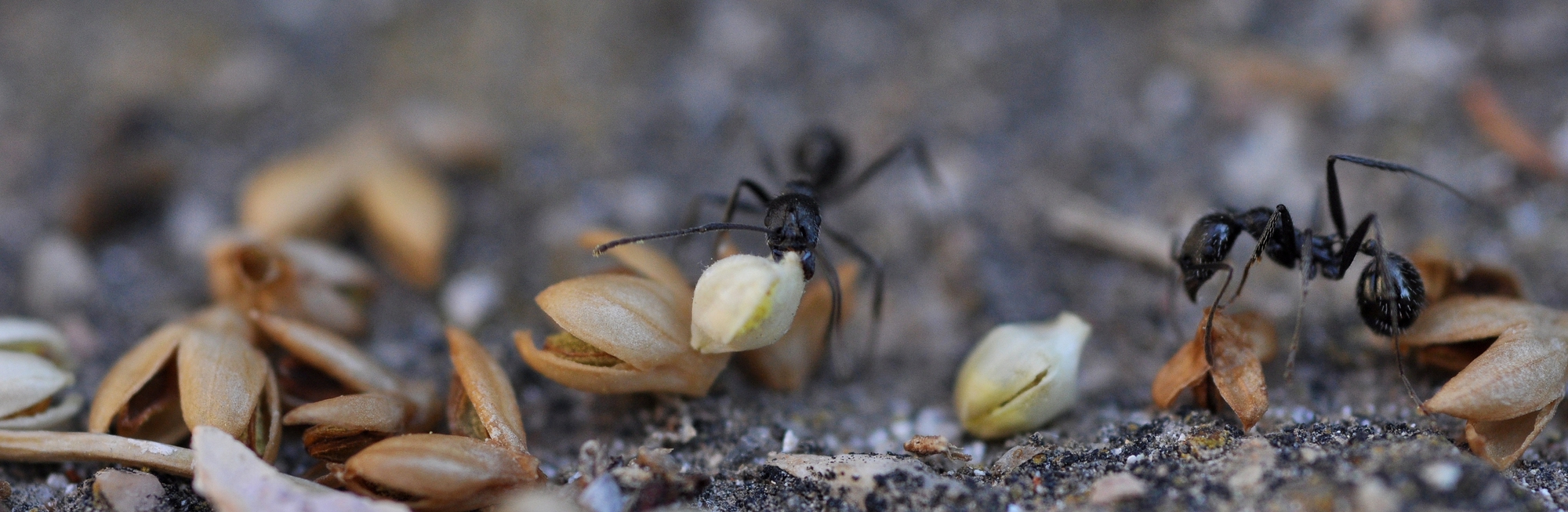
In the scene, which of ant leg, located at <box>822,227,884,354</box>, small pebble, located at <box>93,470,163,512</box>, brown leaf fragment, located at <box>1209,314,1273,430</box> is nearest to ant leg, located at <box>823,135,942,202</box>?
ant leg, located at <box>822,227,884,354</box>

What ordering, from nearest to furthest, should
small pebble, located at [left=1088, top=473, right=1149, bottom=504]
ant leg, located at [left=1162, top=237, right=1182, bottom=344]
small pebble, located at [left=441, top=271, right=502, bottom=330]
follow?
1. small pebble, located at [left=1088, top=473, right=1149, bottom=504]
2. ant leg, located at [left=1162, top=237, right=1182, bottom=344]
3. small pebble, located at [left=441, top=271, right=502, bottom=330]

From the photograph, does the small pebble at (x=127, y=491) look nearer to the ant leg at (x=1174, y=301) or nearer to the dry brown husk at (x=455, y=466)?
the dry brown husk at (x=455, y=466)

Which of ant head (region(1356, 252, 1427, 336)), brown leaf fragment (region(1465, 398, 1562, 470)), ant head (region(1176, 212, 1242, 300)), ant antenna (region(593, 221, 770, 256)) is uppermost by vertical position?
ant antenna (region(593, 221, 770, 256))

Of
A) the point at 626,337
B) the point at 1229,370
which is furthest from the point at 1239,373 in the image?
the point at 626,337

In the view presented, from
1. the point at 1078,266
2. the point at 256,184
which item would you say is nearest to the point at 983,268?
the point at 1078,266

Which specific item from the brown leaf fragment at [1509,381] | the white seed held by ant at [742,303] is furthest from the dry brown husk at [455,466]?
the brown leaf fragment at [1509,381]

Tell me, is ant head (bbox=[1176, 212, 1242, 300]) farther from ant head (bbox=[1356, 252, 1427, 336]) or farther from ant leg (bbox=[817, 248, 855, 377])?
ant leg (bbox=[817, 248, 855, 377])

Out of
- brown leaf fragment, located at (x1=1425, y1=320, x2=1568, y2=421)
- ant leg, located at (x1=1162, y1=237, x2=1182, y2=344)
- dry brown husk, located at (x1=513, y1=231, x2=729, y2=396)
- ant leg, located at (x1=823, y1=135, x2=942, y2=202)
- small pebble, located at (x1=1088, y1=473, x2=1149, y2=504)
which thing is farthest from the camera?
ant leg, located at (x1=823, y1=135, x2=942, y2=202)
